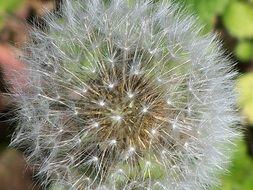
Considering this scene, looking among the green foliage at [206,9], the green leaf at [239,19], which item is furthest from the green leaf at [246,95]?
→ the green foliage at [206,9]

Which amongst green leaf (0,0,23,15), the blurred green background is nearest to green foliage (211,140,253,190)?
the blurred green background

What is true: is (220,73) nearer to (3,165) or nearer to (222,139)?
(222,139)

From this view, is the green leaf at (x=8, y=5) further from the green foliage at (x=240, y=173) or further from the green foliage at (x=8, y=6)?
the green foliage at (x=240, y=173)

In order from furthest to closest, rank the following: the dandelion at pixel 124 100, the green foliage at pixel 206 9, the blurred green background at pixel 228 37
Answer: the blurred green background at pixel 228 37 < the green foliage at pixel 206 9 < the dandelion at pixel 124 100

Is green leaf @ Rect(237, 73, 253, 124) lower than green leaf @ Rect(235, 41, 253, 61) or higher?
lower

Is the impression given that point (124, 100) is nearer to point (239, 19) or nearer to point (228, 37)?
point (239, 19)

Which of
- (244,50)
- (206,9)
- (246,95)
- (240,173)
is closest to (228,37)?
(244,50)

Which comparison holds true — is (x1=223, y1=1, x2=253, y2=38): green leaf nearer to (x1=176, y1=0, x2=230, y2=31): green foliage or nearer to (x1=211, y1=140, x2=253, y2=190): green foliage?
(x1=176, y1=0, x2=230, y2=31): green foliage

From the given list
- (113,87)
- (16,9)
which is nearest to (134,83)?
(113,87)
